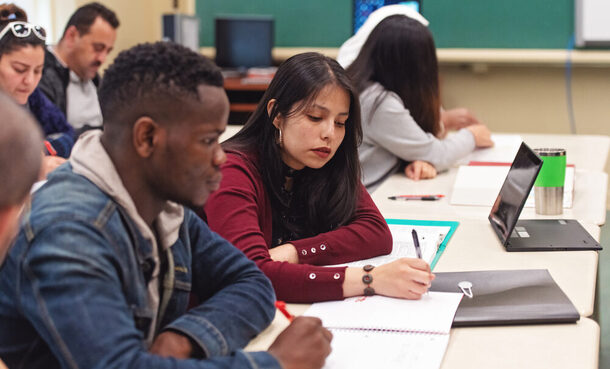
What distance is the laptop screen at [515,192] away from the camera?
161cm

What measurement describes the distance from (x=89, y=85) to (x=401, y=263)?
2.60 m

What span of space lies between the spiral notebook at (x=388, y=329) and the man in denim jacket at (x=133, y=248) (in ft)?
0.24

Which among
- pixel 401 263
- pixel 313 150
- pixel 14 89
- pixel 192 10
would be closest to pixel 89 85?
pixel 14 89

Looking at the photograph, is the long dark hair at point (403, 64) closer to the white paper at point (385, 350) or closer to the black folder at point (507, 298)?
→ the black folder at point (507, 298)

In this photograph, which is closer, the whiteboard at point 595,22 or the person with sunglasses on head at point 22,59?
the person with sunglasses on head at point 22,59

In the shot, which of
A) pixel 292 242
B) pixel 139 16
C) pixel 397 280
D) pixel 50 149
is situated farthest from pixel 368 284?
pixel 139 16

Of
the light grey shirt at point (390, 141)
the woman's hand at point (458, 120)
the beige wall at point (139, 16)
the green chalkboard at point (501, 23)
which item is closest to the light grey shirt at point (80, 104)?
the beige wall at point (139, 16)

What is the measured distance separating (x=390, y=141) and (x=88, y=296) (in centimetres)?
175

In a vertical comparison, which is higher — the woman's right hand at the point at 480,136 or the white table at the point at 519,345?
the woman's right hand at the point at 480,136

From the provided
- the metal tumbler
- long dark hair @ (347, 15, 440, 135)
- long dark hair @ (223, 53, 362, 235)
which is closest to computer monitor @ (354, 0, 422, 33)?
long dark hair @ (347, 15, 440, 135)

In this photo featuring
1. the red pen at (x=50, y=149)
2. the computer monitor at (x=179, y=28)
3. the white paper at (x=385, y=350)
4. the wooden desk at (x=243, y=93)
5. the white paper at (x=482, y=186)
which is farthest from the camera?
the computer monitor at (x=179, y=28)

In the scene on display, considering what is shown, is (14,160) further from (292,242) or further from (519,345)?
(292,242)

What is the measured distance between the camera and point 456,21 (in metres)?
4.54

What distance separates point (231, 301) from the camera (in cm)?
110
